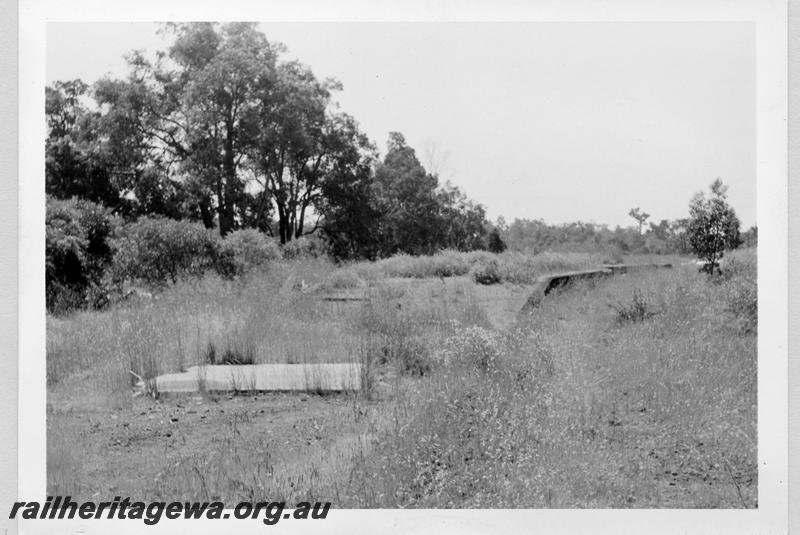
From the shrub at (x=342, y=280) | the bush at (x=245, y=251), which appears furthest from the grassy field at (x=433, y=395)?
the bush at (x=245, y=251)

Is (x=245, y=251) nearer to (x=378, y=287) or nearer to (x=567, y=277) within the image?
(x=378, y=287)

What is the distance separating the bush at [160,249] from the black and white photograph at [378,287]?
27mm

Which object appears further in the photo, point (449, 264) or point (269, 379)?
point (449, 264)

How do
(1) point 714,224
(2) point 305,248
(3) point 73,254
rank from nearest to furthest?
(1) point 714,224, (3) point 73,254, (2) point 305,248

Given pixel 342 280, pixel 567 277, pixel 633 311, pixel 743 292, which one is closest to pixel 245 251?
pixel 342 280

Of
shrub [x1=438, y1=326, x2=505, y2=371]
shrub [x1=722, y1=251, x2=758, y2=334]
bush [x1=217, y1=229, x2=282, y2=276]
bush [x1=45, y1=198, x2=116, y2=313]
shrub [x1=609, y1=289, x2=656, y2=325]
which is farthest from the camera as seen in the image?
bush [x1=217, y1=229, x2=282, y2=276]

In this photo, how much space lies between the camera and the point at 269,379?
240 inches

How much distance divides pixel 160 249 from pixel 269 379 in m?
1.71

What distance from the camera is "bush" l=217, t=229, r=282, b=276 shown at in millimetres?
6617

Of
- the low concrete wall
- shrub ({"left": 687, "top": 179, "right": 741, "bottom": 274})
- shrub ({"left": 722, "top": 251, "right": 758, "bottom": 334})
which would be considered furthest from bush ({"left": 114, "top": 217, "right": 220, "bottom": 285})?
shrub ({"left": 722, "top": 251, "right": 758, "bottom": 334})

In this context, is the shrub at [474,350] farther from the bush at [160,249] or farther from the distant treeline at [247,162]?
the bush at [160,249]

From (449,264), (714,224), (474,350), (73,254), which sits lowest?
(474,350)

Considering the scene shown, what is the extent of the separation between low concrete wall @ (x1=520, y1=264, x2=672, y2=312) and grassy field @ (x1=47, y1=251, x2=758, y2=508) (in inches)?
3.5

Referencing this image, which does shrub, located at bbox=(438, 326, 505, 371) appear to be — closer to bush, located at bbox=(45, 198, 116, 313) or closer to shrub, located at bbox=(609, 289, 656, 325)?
shrub, located at bbox=(609, 289, 656, 325)
